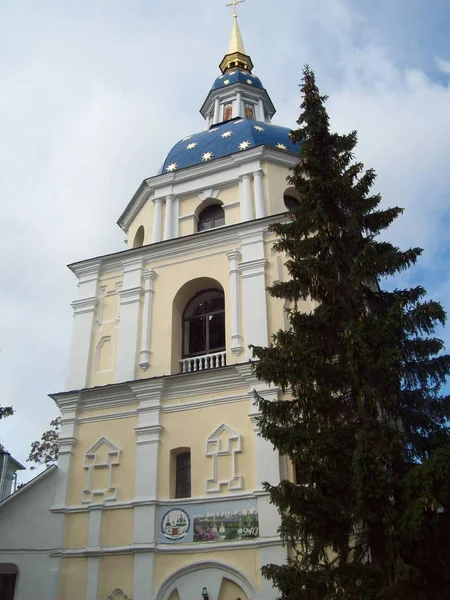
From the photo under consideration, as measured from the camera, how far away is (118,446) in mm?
14953

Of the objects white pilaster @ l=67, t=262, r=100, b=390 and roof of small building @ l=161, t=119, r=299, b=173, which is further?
roof of small building @ l=161, t=119, r=299, b=173

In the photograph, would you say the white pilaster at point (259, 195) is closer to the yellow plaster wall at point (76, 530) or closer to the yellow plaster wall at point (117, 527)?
the yellow plaster wall at point (117, 527)

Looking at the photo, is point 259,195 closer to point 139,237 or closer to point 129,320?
point 139,237

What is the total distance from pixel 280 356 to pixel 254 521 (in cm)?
462

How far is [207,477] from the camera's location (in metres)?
13.9

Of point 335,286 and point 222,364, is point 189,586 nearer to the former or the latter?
point 222,364

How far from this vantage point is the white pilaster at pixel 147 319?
1596cm

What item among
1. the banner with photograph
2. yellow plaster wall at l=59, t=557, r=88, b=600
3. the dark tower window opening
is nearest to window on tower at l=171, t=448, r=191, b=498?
the dark tower window opening

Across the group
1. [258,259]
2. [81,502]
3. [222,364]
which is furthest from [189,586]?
[258,259]

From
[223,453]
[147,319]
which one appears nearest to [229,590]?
[223,453]

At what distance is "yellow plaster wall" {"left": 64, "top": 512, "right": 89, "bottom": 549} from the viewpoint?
14.0m

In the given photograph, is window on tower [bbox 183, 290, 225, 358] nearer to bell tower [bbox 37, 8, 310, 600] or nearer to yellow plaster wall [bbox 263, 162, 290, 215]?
bell tower [bbox 37, 8, 310, 600]

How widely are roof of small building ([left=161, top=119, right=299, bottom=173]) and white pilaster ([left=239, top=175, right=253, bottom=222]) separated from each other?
3.99 feet

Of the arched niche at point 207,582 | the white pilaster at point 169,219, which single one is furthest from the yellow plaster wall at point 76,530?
the white pilaster at point 169,219
